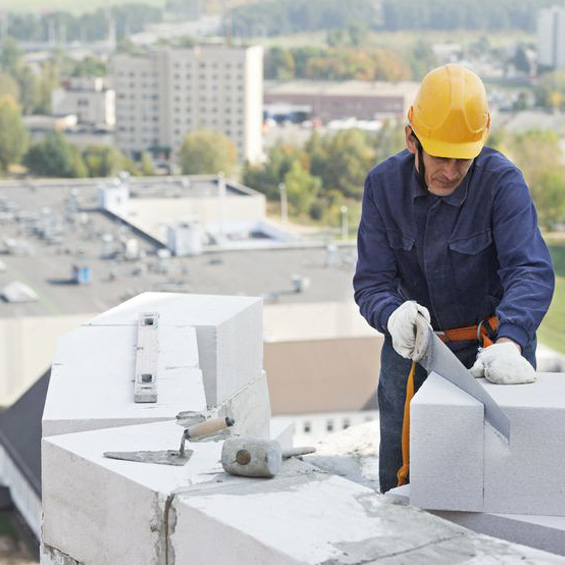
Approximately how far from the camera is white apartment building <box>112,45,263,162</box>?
8956 centimetres

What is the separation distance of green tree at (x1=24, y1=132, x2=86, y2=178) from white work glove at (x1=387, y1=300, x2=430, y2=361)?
73.6 meters

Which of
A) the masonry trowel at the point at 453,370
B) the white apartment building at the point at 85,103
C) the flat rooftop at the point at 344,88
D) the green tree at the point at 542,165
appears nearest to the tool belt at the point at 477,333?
the masonry trowel at the point at 453,370

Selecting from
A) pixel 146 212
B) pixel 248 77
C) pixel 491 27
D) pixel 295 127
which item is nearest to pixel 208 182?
pixel 146 212

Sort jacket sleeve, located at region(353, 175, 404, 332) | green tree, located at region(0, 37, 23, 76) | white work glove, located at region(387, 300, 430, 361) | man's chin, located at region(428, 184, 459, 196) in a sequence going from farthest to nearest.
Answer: green tree, located at region(0, 37, 23, 76)
jacket sleeve, located at region(353, 175, 404, 332)
man's chin, located at region(428, 184, 459, 196)
white work glove, located at region(387, 300, 430, 361)

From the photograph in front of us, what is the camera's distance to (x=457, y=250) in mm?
4000

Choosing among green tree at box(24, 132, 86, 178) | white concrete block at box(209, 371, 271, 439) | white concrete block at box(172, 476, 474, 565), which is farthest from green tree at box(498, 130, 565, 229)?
white concrete block at box(172, 476, 474, 565)

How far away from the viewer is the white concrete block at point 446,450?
3.47 metres

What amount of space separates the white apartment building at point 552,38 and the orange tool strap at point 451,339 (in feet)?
406

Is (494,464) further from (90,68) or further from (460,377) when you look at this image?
(90,68)

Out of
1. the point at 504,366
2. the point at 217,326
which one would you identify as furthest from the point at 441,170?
the point at 217,326

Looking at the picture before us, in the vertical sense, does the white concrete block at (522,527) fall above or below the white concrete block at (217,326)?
below

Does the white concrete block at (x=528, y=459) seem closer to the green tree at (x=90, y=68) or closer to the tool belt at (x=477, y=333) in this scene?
the tool belt at (x=477, y=333)

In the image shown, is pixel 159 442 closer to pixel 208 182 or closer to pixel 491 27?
pixel 208 182

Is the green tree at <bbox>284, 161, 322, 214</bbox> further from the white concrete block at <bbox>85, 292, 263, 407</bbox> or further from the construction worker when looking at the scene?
the construction worker
